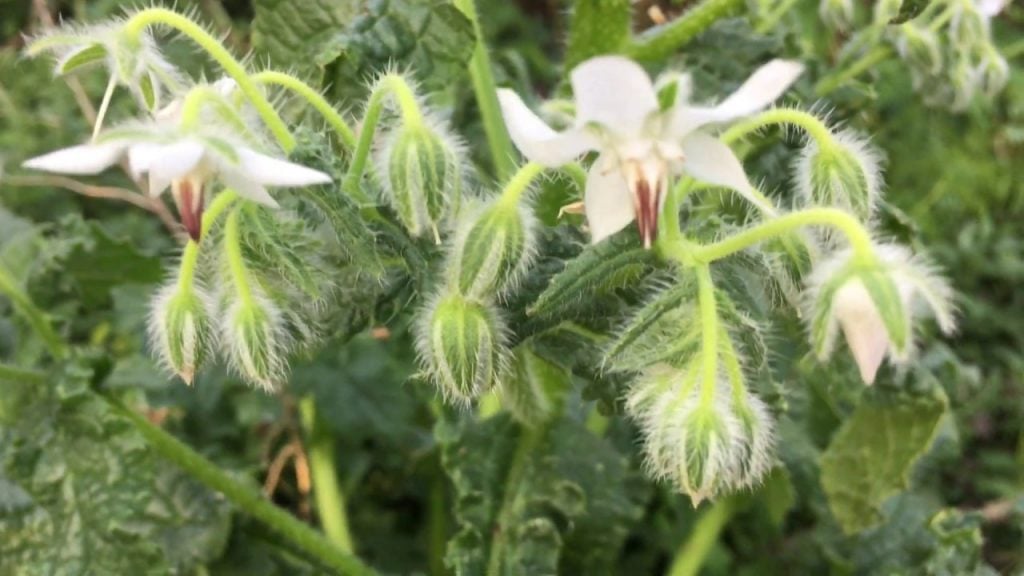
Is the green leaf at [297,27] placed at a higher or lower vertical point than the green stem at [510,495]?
higher

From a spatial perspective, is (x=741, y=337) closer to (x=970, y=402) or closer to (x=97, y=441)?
(x=97, y=441)

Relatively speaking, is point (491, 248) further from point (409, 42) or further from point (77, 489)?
point (77, 489)

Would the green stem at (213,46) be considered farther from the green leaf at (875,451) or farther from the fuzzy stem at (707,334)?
the green leaf at (875,451)

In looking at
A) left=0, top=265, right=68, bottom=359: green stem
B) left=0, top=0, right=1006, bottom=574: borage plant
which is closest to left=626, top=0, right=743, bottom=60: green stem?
left=0, top=0, right=1006, bottom=574: borage plant

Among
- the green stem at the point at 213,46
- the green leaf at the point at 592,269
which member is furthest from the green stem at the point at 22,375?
the green leaf at the point at 592,269

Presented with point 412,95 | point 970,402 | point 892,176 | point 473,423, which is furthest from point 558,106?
point 892,176

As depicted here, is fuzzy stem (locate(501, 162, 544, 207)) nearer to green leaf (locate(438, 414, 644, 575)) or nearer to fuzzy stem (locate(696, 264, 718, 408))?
fuzzy stem (locate(696, 264, 718, 408))

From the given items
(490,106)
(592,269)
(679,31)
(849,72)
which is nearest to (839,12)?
(849,72)
